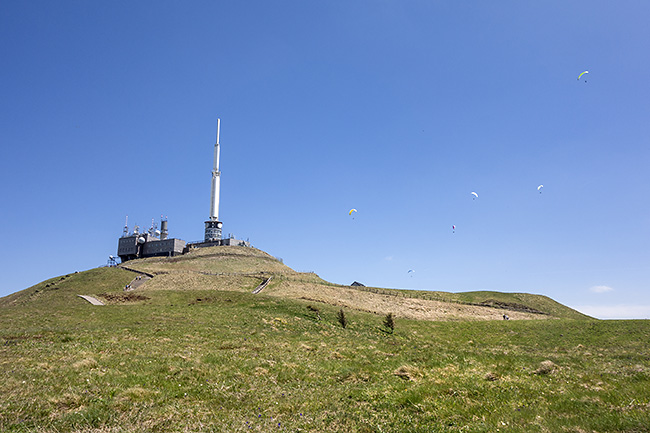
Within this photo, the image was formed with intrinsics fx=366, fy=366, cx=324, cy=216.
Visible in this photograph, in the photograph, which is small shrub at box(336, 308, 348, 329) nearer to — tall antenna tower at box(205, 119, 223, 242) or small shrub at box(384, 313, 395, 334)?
small shrub at box(384, 313, 395, 334)

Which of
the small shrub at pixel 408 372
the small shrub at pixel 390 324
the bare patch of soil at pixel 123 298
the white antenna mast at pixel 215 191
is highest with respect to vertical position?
the white antenna mast at pixel 215 191

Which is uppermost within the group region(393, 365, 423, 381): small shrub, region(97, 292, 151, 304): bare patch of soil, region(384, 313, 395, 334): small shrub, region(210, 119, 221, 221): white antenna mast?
region(210, 119, 221, 221): white antenna mast

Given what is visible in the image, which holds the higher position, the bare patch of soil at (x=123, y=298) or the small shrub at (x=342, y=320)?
the bare patch of soil at (x=123, y=298)

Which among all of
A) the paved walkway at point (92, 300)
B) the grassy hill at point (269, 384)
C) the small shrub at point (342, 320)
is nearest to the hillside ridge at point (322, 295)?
the paved walkway at point (92, 300)

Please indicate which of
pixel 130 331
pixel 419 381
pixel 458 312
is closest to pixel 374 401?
pixel 419 381

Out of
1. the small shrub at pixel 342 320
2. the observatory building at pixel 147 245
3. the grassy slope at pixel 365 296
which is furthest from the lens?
the observatory building at pixel 147 245

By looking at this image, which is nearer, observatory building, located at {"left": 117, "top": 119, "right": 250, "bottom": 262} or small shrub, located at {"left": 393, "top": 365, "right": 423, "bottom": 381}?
small shrub, located at {"left": 393, "top": 365, "right": 423, "bottom": 381}

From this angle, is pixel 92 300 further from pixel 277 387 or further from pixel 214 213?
pixel 214 213

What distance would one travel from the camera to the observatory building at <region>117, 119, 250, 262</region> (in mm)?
140250

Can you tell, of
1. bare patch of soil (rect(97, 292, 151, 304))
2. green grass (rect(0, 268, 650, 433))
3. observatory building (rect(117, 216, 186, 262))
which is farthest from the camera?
observatory building (rect(117, 216, 186, 262))

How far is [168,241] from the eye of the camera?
460ft

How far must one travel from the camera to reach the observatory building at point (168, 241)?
5522 inches

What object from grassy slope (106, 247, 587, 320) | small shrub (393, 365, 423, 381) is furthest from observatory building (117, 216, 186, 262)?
small shrub (393, 365, 423, 381)

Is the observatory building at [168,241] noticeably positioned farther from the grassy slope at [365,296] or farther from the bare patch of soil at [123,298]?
the bare patch of soil at [123,298]
